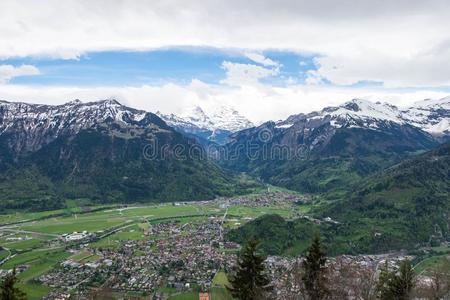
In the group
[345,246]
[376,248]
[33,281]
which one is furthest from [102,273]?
[376,248]

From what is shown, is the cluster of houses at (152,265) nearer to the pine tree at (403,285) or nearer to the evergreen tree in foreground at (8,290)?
the pine tree at (403,285)

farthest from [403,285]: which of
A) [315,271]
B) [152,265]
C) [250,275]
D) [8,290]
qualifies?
[152,265]

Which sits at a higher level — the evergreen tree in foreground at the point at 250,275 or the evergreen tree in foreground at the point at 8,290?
the evergreen tree in foreground at the point at 8,290

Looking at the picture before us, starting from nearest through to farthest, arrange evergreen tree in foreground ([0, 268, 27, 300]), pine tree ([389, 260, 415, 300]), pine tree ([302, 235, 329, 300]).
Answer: evergreen tree in foreground ([0, 268, 27, 300]), pine tree ([389, 260, 415, 300]), pine tree ([302, 235, 329, 300])

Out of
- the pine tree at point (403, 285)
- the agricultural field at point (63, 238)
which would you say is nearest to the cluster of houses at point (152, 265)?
the agricultural field at point (63, 238)

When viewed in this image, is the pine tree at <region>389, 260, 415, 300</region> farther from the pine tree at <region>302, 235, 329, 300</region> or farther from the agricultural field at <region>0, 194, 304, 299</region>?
the agricultural field at <region>0, 194, 304, 299</region>

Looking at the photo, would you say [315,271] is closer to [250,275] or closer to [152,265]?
[250,275]

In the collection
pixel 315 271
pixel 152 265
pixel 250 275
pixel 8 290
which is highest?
pixel 8 290

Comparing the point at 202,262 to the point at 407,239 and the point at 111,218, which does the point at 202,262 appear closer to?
the point at 407,239

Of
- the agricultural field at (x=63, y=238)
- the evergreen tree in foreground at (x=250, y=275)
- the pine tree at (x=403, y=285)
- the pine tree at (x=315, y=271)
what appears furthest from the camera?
the agricultural field at (x=63, y=238)

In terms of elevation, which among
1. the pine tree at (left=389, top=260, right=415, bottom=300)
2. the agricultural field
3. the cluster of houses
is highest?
the pine tree at (left=389, top=260, right=415, bottom=300)

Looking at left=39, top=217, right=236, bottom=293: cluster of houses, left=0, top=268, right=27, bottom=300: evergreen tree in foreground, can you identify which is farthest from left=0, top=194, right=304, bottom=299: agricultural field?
left=0, top=268, right=27, bottom=300: evergreen tree in foreground
